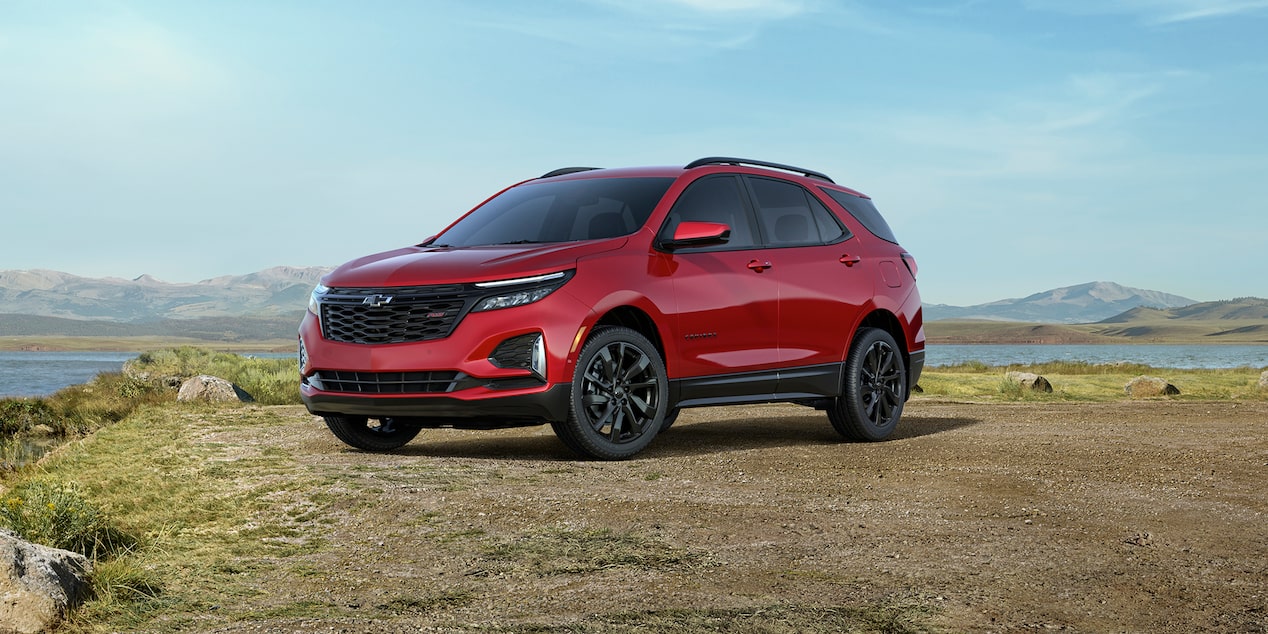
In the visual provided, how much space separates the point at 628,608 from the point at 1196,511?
3.89 meters

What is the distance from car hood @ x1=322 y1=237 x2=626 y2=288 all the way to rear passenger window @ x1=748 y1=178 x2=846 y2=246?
1.67m

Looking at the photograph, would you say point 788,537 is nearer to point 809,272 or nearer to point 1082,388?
point 809,272

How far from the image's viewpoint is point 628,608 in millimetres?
4387

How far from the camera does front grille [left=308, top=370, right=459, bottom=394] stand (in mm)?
7910

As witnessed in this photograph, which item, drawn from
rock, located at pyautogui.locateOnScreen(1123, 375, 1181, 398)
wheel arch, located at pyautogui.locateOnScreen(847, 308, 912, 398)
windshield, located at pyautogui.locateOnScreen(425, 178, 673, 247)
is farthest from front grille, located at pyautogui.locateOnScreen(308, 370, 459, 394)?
rock, located at pyautogui.locateOnScreen(1123, 375, 1181, 398)

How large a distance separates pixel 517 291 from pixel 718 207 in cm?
210

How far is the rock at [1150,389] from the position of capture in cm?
2212

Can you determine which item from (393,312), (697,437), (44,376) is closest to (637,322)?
(393,312)

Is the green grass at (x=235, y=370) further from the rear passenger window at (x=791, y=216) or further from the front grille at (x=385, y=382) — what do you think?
the rear passenger window at (x=791, y=216)

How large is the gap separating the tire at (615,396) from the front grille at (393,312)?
904 mm

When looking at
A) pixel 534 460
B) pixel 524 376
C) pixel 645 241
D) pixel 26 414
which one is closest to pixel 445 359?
pixel 524 376

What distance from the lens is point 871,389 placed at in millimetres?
10305

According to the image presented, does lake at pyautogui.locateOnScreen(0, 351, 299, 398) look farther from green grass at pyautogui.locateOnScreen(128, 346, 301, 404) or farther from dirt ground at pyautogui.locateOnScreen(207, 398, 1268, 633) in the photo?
dirt ground at pyautogui.locateOnScreen(207, 398, 1268, 633)

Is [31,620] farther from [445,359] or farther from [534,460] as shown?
[534,460]
